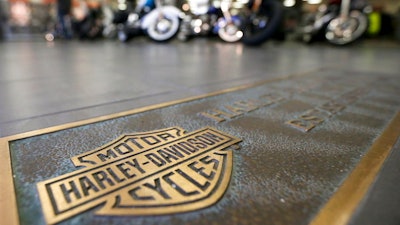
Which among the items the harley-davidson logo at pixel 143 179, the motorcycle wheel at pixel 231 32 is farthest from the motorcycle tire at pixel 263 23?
the harley-davidson logo at pixel 143 179

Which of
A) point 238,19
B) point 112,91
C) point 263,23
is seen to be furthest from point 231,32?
point 112,91

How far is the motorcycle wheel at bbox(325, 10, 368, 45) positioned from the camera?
4.21m

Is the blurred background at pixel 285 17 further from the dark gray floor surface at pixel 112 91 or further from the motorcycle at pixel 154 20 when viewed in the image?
the dark gray floor surface at pixel 112 91

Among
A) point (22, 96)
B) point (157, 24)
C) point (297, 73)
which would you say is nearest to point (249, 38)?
point (157, 24)

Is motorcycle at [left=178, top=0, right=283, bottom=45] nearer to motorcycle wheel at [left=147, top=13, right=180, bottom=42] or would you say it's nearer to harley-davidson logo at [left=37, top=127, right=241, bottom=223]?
motorcycle wheel at [left=147, top=13, right=180, bottom=42]

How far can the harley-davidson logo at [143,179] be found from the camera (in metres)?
0.52

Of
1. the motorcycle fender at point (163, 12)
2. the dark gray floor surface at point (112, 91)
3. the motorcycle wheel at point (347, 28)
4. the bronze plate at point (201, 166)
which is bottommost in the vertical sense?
the bronze plate at point (201, 166)

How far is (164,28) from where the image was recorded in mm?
4719

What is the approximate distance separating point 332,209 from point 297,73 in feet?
5.58

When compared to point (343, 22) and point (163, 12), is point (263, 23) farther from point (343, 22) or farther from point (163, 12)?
point (163, 12)

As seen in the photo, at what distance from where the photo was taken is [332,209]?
517 millimetres

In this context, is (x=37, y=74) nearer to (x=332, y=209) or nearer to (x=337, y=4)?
(x=332, y=209)

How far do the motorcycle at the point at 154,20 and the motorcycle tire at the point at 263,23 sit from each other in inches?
50.4

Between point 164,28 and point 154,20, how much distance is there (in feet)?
0.75
